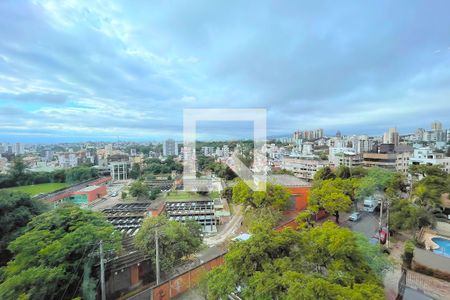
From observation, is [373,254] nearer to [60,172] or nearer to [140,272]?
[140,272]

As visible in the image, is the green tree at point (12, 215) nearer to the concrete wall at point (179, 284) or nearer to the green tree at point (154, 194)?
the concrete wall at point (179, 284)

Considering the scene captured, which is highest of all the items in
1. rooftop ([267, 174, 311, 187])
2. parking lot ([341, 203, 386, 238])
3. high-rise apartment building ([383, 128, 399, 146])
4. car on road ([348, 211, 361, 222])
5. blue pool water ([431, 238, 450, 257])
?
high-rise apartment building ([383, 128, 399, 146])

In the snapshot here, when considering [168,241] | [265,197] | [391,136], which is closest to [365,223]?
[265,197]

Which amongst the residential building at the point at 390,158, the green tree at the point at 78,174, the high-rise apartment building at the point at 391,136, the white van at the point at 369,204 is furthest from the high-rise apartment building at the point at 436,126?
the green tree at the point at 78,174

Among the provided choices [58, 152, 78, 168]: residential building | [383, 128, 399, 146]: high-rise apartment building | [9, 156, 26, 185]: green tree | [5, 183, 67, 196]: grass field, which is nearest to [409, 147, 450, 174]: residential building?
[383, 128, 399, 146]: high-rise apartment building

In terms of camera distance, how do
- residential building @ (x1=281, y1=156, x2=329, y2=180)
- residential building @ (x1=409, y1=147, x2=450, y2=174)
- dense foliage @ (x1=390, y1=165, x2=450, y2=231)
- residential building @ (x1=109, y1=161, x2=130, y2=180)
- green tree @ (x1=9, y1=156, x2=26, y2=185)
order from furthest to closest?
residential building @ (x1=109, y1=161, x2=130, y2=180) < residential building @ (x1=281, y1=156, x2=329, y2=180) < green tree @ (x1=9, y1=156, x2=26, y2=185) < residential building @ (x1=409, y1=147, x2=450, y2=174) < dense foliage @ (x1=390, y1=165, x2=450, y2=231)

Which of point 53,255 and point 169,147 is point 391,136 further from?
point 53,255

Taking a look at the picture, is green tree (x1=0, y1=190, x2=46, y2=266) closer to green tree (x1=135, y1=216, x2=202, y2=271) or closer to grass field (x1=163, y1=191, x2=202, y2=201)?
green tree (x1=135, y1=216, x2=202, y2=271)
